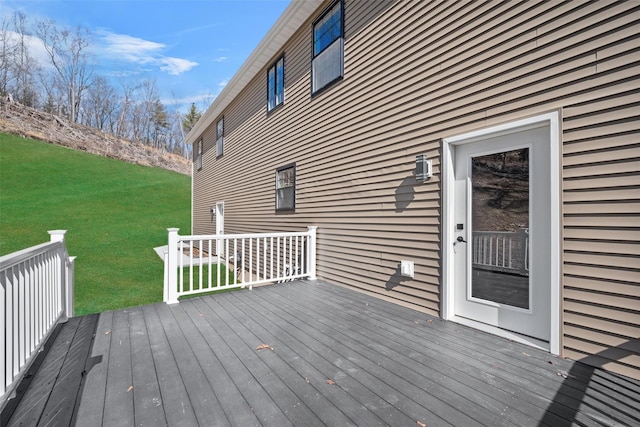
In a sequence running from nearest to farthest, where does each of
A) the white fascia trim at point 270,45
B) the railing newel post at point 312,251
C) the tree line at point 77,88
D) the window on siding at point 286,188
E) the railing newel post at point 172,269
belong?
the railing newel post at point 172,269 < the railing newel post at point 312,251 < the white fascia trim at point 270,45 < the window on siding at point 286,188 < the tree line at point 77,88

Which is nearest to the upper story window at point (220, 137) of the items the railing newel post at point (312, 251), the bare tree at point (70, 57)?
the railing newel post at point (312, 251)

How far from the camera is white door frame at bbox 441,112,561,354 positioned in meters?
2.31

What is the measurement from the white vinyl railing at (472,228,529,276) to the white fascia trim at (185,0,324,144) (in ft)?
15.3

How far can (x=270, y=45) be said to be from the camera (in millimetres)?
6461

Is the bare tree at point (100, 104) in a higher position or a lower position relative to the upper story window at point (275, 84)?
higher

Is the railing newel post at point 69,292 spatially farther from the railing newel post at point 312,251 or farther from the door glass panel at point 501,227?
the door glass panel at point 501,227

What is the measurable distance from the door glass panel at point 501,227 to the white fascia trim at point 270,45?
422 centimetres

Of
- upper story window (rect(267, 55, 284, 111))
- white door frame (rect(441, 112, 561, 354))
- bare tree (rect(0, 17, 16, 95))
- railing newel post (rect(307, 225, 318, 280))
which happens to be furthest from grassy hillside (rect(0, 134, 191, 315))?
white door frame (rect(441, 112, 561, 354))

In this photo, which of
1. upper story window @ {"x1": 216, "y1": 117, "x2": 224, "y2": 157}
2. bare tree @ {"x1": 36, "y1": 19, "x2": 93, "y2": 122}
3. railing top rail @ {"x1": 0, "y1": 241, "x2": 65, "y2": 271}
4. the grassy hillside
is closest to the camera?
railing top rail @ {"x1": 0, "y1": 241, "x2": 65, "y2": 271}

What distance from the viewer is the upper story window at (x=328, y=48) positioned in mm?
4805

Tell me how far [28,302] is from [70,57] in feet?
112

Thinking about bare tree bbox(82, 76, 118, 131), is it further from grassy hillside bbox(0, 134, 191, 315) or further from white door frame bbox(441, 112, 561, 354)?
white door frame bbox(441, 112, 561, 354)

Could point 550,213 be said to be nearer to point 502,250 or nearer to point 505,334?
point 502,250

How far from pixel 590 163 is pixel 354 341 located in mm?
2247
